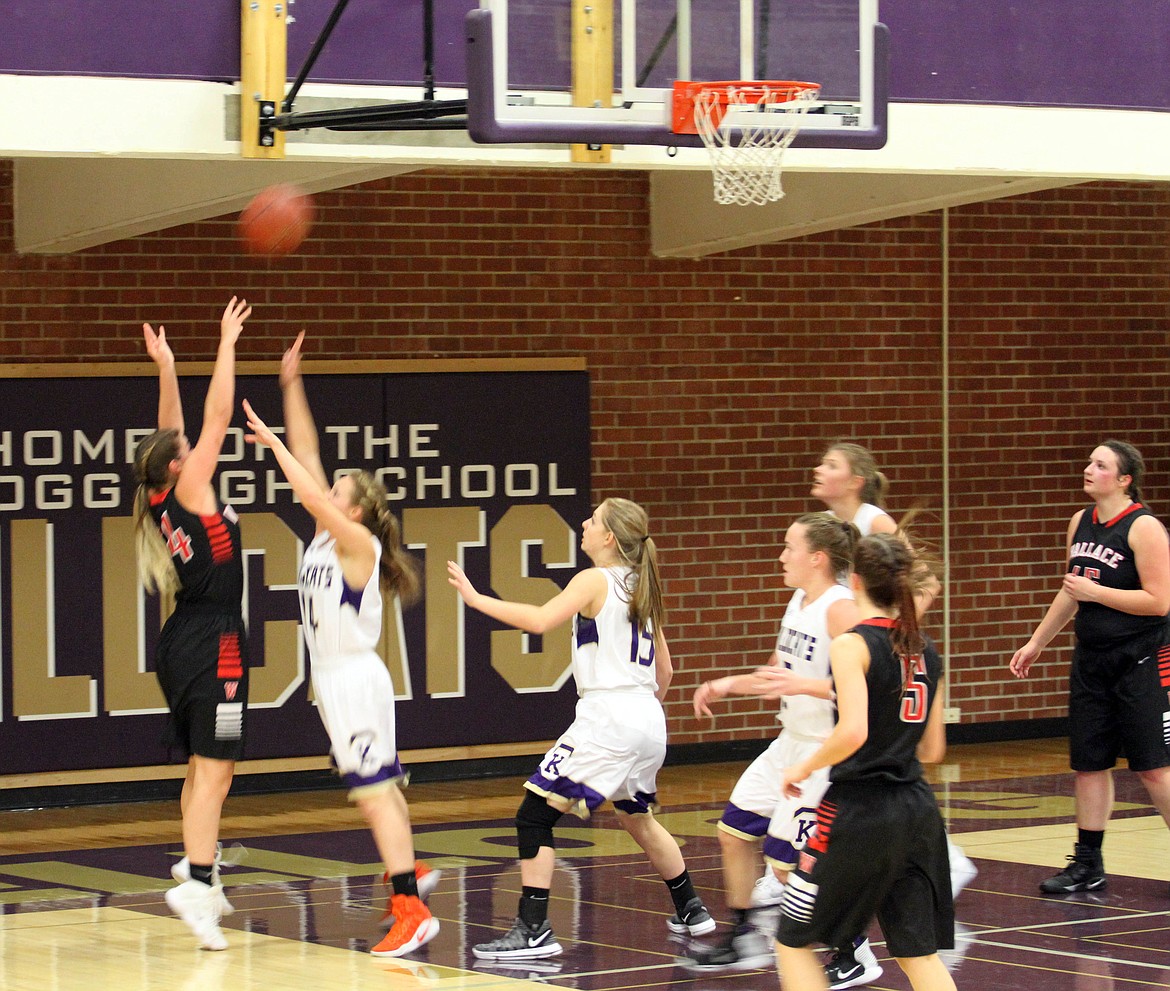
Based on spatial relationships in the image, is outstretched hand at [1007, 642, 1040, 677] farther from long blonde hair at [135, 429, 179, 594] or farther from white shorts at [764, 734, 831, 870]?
long blonde hair at [135, 429, 179, 594]

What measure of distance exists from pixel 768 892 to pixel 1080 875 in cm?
146

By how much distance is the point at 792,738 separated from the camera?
722cm

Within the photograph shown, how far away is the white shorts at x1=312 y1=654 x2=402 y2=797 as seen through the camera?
24.8 feet

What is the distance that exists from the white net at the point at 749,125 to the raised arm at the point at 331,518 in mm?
2411

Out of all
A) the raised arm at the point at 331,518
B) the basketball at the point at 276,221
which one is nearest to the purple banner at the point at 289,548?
the basketball at the point at 276,221

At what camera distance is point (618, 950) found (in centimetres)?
754

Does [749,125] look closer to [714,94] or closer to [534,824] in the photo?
[714,94]

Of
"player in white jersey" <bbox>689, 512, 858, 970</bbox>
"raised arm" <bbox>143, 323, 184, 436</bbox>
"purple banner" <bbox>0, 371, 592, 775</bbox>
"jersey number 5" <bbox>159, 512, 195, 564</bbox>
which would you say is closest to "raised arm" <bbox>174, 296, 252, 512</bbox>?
"jersey number 5" <bbox>159, 512, 195, 564</bbox>

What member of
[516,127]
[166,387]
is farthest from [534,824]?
[516,127]

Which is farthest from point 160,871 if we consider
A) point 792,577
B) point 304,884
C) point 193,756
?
point 792,577

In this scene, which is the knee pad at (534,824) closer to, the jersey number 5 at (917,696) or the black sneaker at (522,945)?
the black sneaker at (522,945)

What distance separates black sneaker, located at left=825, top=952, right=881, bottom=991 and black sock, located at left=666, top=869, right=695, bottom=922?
82 cm

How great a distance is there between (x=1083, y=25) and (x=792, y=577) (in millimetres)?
5651

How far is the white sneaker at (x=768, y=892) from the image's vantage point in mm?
8125
